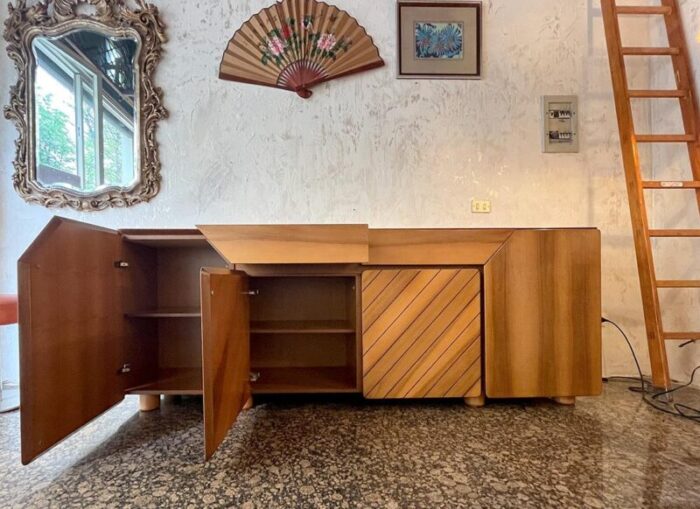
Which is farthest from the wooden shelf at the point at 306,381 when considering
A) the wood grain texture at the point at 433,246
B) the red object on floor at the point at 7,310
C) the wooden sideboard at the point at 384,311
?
the red object on floor at the point at 7,310

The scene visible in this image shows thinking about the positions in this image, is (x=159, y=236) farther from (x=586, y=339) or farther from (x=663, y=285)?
(x=663, y=285)

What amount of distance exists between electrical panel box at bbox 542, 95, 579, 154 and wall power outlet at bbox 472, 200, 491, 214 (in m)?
0.45

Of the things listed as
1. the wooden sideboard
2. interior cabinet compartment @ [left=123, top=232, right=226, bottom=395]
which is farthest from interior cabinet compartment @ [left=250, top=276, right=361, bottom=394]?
interior cabinet compartment @ [left=123, top=232, right=226, bottom=395]

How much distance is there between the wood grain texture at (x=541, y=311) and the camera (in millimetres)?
1421

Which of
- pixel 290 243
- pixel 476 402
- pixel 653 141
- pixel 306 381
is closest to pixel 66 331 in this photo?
pixel 290 243

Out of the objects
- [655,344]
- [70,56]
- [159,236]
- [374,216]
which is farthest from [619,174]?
[70,56]

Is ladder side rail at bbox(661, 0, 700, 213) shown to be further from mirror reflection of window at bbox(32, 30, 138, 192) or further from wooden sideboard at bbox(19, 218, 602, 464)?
mirror reflection of window at bbox(32, 30, 138, 192)

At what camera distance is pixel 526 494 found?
93cm

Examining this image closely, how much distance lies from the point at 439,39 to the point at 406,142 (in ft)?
1.99

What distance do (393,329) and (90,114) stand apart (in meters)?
1.95

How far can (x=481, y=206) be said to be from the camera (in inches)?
75.7

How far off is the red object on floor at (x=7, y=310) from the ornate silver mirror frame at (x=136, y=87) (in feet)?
2.00

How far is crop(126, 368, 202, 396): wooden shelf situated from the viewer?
4.64 ft

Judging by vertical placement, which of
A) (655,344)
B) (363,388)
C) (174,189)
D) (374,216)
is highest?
(174,189)
